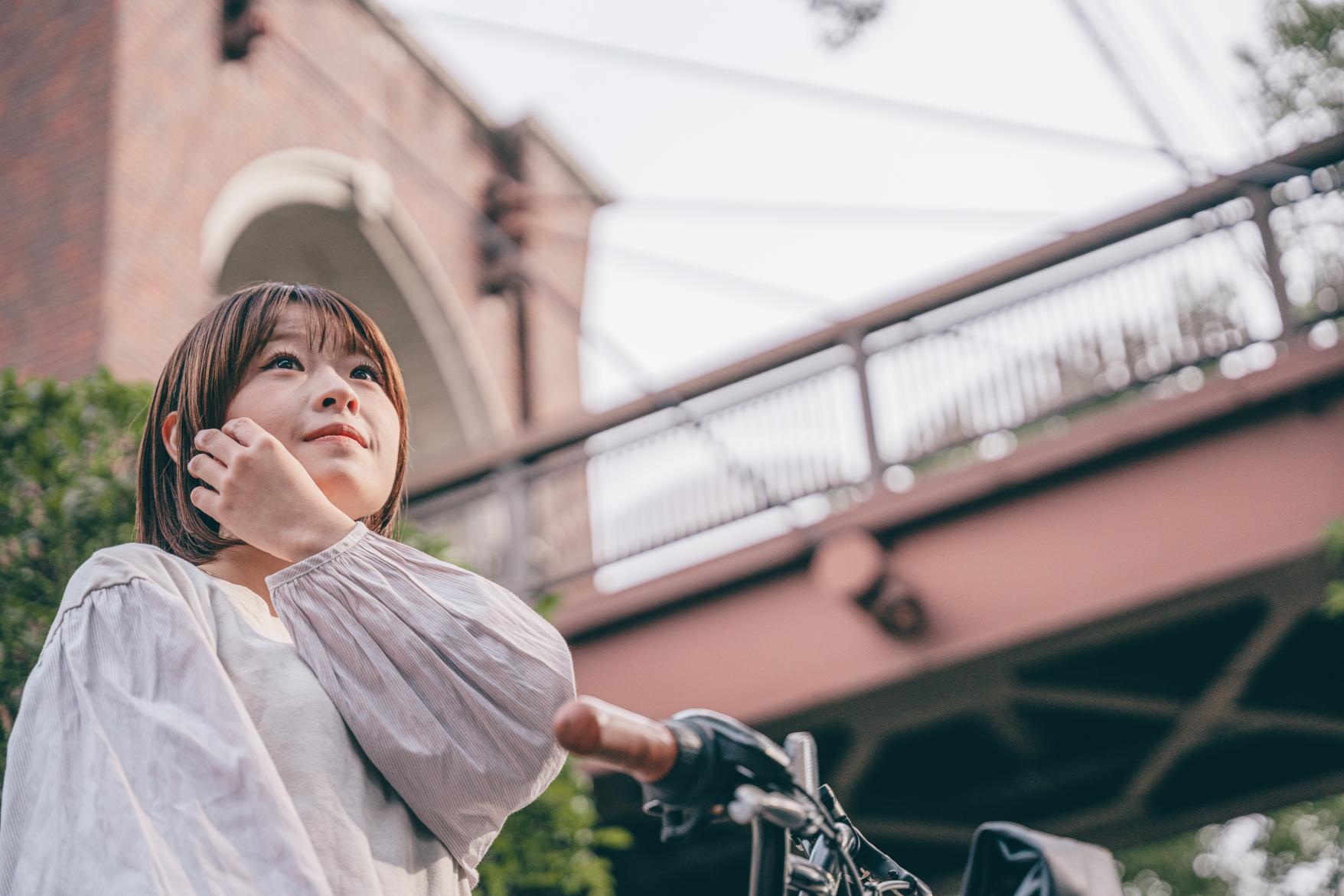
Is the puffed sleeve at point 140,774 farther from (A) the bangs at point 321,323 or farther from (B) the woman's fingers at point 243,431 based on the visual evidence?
(A) the bangs at point 321,323

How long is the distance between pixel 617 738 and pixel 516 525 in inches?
287

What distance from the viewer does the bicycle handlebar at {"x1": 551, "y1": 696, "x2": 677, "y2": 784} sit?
3.28 feet

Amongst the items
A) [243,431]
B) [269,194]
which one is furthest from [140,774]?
[269,194]

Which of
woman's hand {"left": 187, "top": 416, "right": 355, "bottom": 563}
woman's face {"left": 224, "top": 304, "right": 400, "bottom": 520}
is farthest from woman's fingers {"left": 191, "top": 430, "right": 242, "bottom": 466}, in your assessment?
woman's face {"left": 224, "top": 304, "right": 400, "bottom": 520}

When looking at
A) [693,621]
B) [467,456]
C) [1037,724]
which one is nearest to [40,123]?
[467,456]

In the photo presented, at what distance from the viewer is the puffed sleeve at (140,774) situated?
4.08 feet

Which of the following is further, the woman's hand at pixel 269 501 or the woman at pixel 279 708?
the woman's hand at pixel 269 501

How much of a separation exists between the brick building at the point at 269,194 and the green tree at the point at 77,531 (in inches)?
155

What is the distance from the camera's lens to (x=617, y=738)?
1026mm

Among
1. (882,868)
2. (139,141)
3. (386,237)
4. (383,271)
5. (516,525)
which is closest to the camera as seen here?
(882,868)

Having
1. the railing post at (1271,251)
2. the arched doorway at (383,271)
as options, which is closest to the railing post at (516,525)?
the arched doorway at (383,271)

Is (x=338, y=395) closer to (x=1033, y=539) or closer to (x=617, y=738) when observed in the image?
(x=617, y=738)

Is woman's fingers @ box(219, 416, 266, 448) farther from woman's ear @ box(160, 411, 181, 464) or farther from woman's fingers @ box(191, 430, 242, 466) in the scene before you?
woman's ear @ box(160, 411, 181, 464)

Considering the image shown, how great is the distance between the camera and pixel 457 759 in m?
1.41
